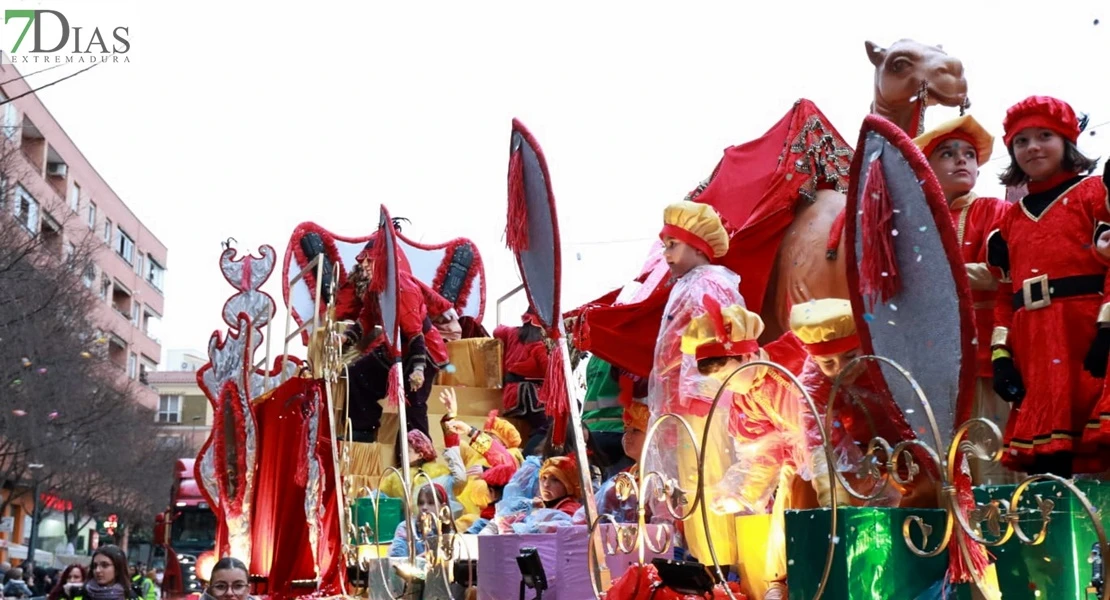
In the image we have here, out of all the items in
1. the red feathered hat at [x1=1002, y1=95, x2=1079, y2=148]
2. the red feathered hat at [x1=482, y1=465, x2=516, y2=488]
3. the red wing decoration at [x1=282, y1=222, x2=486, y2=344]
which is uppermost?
the red wing decoration at [x1=282, y1=222, x2=486, y2=344]

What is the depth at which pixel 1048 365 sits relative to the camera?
3.38 meters

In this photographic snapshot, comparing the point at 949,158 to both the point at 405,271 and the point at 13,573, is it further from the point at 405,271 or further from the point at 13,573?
the point at 13,573

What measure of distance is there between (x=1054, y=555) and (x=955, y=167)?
84.1 inches

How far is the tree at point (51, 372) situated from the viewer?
55.7 feet

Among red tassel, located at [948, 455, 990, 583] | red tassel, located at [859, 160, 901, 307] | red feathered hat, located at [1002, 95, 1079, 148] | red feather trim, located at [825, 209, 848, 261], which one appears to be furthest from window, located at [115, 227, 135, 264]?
red tassel, located at [948, 455, 990, 583]

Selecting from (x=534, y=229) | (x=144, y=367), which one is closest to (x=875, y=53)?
(x=534, y=229)

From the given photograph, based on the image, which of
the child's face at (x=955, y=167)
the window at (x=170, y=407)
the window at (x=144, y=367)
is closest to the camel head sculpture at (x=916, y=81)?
the child's face at (x=955, y=167)

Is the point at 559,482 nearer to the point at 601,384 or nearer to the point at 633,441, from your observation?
the point at 633,441

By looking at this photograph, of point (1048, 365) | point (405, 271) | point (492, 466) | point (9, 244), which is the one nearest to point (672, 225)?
point (1048, 365)

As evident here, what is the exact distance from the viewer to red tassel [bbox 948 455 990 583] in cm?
264

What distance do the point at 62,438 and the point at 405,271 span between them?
41.2 feet

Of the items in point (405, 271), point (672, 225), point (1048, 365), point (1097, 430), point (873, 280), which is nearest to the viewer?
point (873, 280)

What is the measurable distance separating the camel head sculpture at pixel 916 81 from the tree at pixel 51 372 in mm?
13146

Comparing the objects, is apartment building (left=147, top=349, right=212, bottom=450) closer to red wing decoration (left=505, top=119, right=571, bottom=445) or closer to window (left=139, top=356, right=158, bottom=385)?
window (left=139, top=356, right=158, bottom=385)
